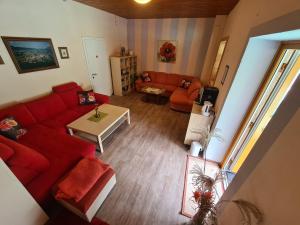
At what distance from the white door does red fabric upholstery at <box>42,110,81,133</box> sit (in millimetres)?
1553

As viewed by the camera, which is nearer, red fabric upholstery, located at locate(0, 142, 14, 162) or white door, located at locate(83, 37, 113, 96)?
red fabric upholstery, located at locate(0, 142, 14, 162)

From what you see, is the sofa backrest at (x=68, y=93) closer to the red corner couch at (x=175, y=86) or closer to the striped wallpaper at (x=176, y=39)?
the red corner couch at (x=175, y=86)

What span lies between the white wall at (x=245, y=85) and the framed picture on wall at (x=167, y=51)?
3.55 meters

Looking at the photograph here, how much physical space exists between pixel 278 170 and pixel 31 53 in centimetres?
369

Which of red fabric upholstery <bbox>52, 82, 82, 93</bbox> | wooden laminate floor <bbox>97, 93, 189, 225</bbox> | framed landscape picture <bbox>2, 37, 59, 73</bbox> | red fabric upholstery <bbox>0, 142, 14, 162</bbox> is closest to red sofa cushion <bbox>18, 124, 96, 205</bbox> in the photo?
red fabric upholstery <bbox>0, 142, 14, 162</bbox>

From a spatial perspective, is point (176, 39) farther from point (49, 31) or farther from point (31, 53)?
point (31, 53)

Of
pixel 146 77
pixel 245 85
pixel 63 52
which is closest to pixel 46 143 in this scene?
pixel 63 52

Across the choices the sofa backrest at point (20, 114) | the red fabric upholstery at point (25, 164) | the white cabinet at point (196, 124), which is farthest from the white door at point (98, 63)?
the white cabinet at point (196, 124)

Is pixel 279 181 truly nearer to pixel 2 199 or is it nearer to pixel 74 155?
pixel 2 199

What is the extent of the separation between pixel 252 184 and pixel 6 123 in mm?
3043

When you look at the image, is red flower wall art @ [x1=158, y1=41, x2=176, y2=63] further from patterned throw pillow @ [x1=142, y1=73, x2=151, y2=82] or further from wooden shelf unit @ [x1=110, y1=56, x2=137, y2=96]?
wooden shelf unit @ [x1=110, y1=56, x2=137, y2=96]

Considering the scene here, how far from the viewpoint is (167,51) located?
477 centimetres

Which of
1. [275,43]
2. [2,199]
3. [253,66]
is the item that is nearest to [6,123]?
[2,199]

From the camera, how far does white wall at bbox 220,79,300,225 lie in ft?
1.90
